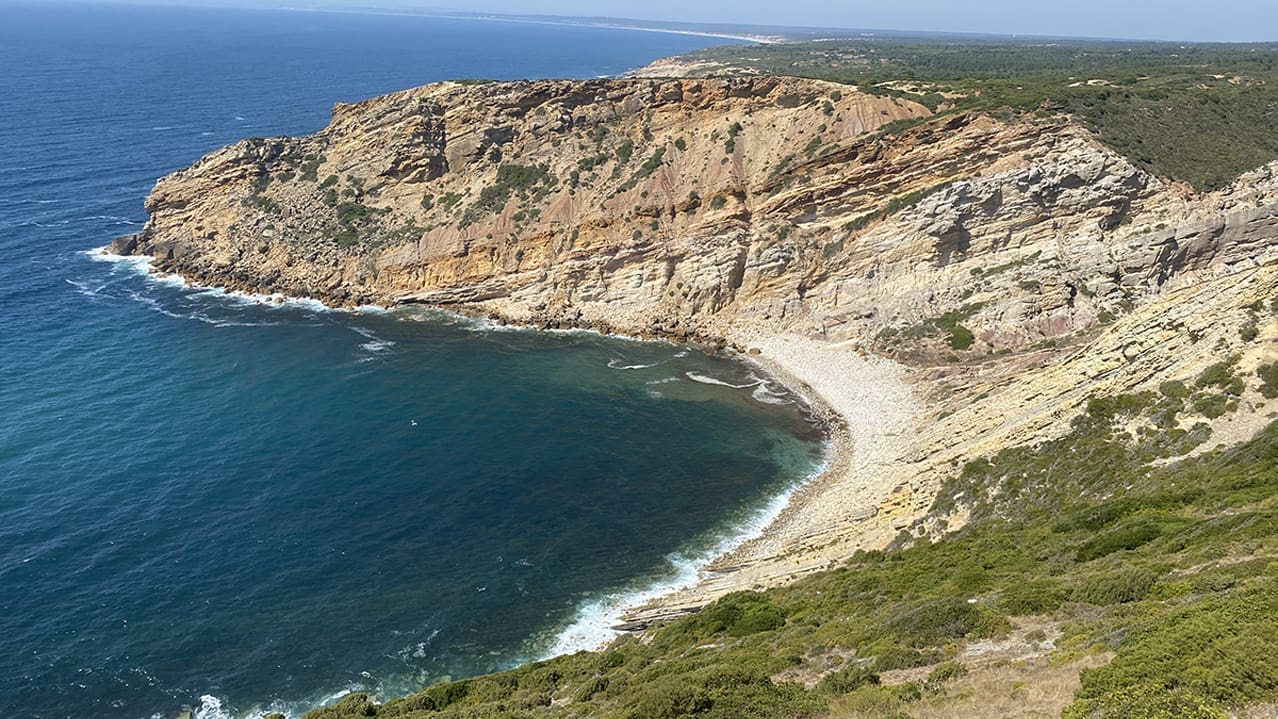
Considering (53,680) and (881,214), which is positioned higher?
(881,214)

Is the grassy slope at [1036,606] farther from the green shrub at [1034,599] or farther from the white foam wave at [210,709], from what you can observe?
the white foam wave at [210,709]

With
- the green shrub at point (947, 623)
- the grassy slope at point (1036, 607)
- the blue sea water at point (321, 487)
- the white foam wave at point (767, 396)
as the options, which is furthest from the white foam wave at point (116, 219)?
the green shrub at point (947, 623)

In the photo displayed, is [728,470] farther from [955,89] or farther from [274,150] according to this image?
[274,150]

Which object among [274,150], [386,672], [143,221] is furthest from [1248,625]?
[143,221]

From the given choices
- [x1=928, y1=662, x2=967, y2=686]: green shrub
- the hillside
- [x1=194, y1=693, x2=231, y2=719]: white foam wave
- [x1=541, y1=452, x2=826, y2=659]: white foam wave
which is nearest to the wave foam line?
the hillside

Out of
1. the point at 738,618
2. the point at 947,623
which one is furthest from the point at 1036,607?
the point at 738,618

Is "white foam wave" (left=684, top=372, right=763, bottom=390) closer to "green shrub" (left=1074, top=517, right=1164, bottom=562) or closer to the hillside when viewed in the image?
the hillside
